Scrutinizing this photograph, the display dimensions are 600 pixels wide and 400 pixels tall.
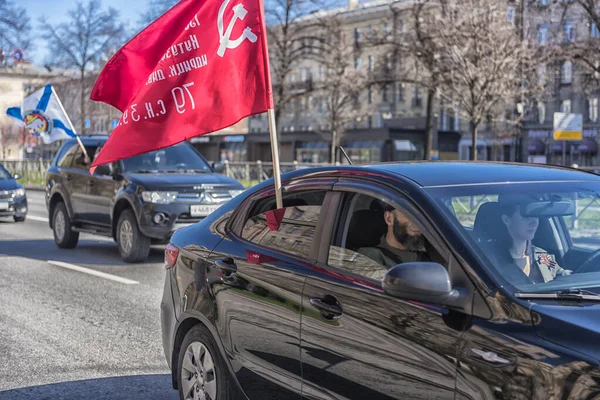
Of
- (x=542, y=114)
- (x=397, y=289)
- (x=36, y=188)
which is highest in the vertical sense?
(x=542, y=114)

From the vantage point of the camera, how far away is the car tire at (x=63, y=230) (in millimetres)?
14344

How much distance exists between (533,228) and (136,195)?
30.5 feet

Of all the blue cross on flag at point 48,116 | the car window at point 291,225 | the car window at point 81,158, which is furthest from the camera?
the blue cross on flag at point 48,116

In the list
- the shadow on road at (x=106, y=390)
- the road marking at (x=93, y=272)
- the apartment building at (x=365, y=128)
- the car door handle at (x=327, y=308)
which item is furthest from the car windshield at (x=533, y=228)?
the apartment building at (x=365, y=128)

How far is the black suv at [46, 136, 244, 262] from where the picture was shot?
39.9ft

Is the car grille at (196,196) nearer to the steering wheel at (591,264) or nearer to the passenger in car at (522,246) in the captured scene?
the passenger in car at (522,246)

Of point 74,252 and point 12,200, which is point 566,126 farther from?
point 74,252

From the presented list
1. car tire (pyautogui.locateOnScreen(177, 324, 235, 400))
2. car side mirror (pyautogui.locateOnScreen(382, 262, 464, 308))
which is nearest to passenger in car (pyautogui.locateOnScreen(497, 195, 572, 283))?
car side mirror (pyautogui.locateOnScreen(382, 262, 464, 308))

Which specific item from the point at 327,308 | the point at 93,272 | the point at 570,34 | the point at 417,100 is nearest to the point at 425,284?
the point at 327,308

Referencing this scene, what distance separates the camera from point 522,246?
346 centimetres

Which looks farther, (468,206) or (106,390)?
(106,390)

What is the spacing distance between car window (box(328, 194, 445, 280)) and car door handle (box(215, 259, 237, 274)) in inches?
28.1

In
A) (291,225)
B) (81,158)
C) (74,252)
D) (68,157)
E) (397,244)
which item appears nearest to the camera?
(397,244)

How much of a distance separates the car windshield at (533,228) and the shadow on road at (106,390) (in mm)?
2783
